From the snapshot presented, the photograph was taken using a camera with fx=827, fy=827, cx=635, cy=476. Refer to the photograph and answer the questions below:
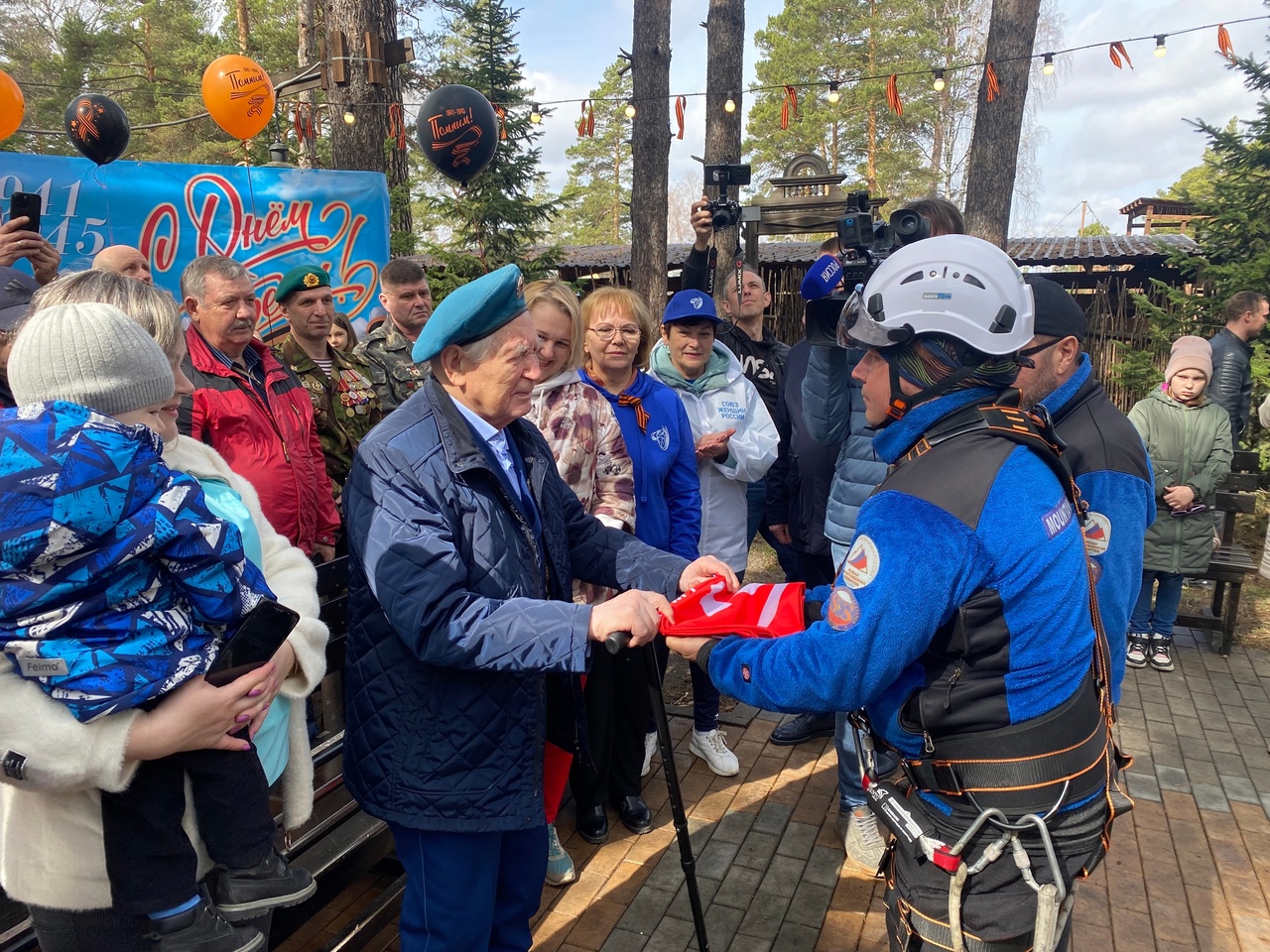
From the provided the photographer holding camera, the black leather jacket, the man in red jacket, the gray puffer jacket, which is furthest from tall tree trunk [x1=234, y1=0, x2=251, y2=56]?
the gray puffer jacket

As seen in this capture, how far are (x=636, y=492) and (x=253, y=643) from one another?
2215 millimetres

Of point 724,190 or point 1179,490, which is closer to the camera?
point 724,190

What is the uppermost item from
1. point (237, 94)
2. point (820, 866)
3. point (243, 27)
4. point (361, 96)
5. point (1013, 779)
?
point (243, 27)

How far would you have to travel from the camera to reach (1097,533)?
2.54m

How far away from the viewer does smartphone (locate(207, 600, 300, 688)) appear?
5.56ft

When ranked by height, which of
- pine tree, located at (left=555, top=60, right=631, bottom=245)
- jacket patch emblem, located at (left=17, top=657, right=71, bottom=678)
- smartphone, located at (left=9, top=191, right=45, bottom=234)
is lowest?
jacket patch emblem, located at (left=17, top=657, right=71, bottom=678)

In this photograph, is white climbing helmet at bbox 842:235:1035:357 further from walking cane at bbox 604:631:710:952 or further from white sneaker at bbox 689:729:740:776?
white sneaker at bbox 689:729:740:776

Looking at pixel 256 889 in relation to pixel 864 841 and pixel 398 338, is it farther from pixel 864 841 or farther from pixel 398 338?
pixel 398 338

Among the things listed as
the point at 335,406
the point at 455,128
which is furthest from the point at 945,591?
the point at 455,128

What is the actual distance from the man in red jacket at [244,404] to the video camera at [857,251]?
2.39m

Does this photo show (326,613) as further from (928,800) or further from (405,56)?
(405,56)

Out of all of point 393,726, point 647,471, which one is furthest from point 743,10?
Answer: point 393,726

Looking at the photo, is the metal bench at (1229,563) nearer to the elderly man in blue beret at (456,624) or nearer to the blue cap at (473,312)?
the elderly man in blue beret at (456,624)

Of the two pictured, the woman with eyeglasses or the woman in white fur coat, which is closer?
the woman in white fur coat
